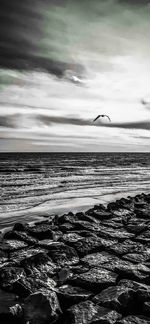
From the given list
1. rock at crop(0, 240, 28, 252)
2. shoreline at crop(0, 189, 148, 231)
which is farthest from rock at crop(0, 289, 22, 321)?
shoreline at crop(0, 189, 148, 231)

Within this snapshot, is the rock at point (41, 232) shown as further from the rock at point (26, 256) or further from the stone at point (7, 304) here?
the stone at point (7, 304)

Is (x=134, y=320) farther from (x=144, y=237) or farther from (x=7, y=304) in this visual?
(x=144, y=237)

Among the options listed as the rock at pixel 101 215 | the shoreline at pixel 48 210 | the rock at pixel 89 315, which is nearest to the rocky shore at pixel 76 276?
the rock at pixel 89 315

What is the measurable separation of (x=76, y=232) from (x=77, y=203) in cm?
670

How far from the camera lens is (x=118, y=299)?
4070 millimetres

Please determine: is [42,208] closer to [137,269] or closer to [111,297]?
[137,269]

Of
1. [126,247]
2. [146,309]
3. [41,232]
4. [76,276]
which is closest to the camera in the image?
[146,309]

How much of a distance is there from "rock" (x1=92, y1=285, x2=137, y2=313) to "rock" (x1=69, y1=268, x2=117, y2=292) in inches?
12.7

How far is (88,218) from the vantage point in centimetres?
971

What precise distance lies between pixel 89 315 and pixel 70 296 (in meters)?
0.55

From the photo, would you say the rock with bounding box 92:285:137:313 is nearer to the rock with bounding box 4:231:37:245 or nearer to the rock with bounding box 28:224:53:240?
the rock with bounding box 4:231:37:245

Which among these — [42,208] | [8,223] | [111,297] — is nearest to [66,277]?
[111,297]

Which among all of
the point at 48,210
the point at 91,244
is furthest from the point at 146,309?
the point at 48,210

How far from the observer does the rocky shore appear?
3.82 meters
